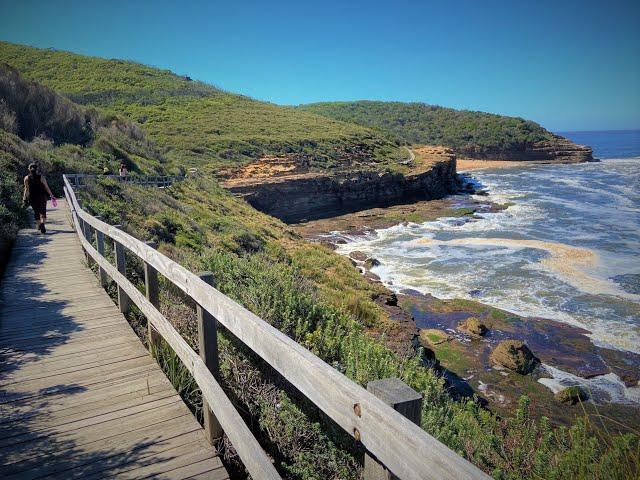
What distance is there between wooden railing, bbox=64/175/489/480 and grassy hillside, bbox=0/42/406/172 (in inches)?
1600

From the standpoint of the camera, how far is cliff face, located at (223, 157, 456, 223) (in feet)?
123

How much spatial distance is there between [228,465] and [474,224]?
3694 centimetres

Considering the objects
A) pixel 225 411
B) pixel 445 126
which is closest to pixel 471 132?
pixel 445 126

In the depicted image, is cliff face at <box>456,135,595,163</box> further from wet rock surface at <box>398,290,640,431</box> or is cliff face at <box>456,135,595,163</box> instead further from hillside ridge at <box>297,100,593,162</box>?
wet rock surface at <box>398,290,640,431</box>

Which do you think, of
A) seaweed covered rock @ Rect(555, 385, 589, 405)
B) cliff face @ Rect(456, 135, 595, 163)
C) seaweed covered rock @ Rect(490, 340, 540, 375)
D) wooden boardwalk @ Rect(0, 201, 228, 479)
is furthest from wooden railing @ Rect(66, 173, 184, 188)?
cliff face @ Rect(456, 135, 595, 163)

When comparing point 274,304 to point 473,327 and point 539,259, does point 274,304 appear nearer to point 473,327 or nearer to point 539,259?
point 473,327

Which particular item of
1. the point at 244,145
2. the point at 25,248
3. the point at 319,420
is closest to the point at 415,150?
the point at 244,145

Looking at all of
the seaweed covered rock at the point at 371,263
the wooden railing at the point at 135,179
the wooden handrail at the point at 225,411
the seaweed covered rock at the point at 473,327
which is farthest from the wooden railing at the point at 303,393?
the seaweed covered rock at the point at 371,263

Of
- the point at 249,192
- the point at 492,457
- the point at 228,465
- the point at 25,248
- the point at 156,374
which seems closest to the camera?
the point at 228,465

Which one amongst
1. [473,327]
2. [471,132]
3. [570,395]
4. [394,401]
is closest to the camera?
[394,401]

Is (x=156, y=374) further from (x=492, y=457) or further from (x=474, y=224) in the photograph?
(x=474, y=224)

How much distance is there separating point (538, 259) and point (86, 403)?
88.8ft

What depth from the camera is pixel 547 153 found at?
93.9 metres

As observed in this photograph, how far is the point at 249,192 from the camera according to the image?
3638 centimetres
